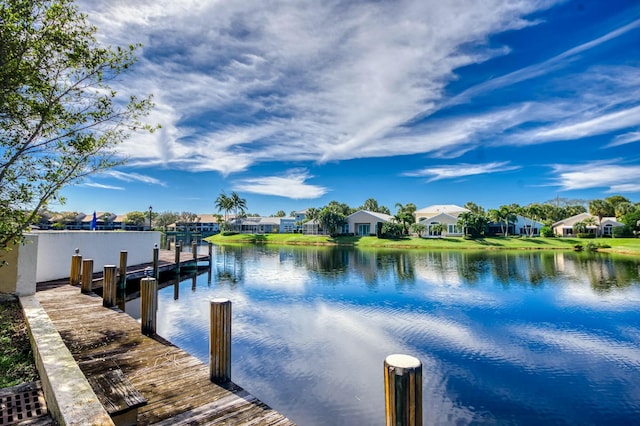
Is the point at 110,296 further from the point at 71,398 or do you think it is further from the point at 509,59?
the point at 509,59

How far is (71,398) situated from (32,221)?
4.59 meters

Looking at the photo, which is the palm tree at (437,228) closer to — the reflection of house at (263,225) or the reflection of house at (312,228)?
the reflection of house at (312,228)

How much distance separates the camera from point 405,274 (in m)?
21.9

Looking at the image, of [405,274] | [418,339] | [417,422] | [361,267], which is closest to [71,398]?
[417,422]

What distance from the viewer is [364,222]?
5847 cm

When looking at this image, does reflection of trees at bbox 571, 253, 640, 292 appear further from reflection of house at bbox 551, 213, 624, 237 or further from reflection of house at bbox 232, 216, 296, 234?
reflection of house at bbox 232, 216, 296, 234

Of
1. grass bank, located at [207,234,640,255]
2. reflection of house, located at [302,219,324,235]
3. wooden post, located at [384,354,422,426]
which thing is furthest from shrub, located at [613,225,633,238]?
wooden post, located at [384,354,422,426]

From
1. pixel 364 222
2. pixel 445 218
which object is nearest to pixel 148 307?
pixel 364 222

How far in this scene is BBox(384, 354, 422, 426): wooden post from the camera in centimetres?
264

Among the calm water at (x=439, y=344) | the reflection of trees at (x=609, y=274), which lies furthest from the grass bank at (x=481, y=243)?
the calm water at (x=439, y=344)

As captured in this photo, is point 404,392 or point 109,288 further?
point 109,288

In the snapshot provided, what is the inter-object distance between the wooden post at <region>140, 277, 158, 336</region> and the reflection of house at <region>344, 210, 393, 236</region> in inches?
1995

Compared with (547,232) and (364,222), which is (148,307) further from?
(547,232)

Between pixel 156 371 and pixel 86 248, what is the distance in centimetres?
1089
